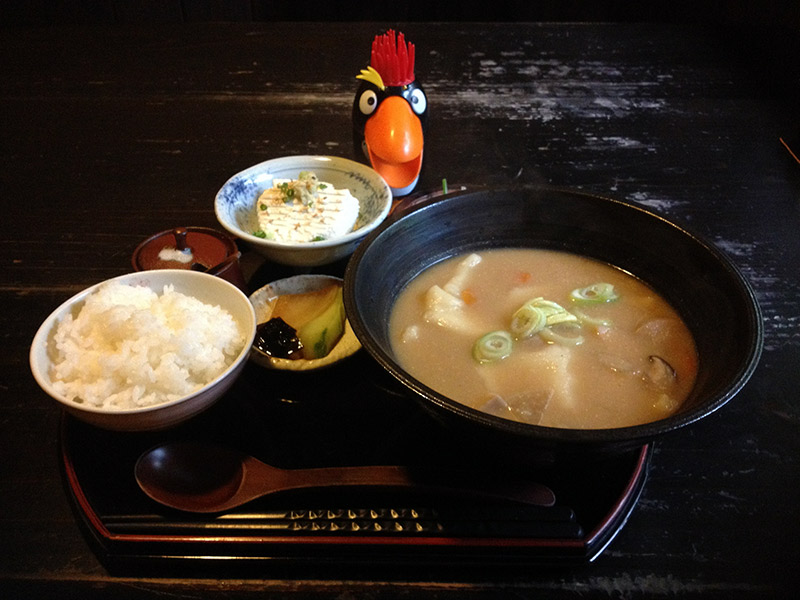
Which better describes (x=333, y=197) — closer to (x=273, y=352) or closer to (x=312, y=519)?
(x=273, y=352)

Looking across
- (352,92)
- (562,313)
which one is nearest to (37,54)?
(352,92)

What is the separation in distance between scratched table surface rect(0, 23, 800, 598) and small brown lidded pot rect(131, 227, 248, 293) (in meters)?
0.15

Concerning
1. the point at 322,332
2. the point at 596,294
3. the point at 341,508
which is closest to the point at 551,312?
the point at 596,294

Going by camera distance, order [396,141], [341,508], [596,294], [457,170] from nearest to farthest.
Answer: [341,508]
[596,294]
[396,141]
[457,170]

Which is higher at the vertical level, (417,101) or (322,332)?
(417,101)

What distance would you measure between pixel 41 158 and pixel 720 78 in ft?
13.0

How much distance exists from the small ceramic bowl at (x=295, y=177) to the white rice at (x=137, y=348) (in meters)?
0.43

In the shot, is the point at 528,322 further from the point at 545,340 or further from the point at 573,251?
the point at 573,251

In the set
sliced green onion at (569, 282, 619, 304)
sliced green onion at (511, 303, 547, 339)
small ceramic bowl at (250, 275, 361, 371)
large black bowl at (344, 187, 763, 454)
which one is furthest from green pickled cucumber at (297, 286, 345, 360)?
sliced green onion at (569, 282, 619, 304)

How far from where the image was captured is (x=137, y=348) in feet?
4.36

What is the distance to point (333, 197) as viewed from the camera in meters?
2.13

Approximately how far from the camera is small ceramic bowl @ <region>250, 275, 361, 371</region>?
4.85 feet

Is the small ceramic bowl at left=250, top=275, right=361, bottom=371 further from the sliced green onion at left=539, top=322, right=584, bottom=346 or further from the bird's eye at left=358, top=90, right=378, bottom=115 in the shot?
the bird's eye at left=358, top=90, right=378, bottom=115

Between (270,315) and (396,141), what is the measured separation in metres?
1.03
